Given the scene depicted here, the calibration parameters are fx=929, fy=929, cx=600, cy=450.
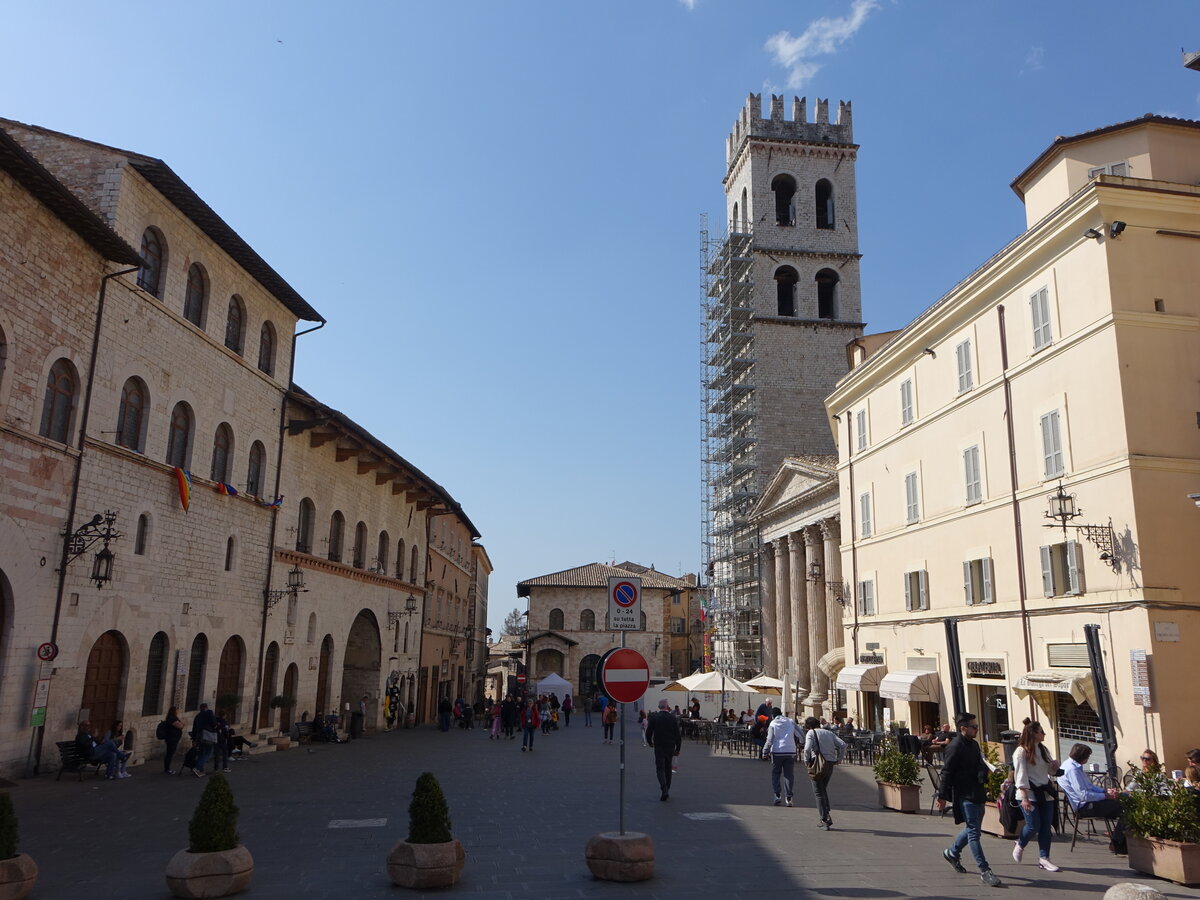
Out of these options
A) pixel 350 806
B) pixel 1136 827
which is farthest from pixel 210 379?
pixel 1136 827

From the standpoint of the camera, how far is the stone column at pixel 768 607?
47500 mm

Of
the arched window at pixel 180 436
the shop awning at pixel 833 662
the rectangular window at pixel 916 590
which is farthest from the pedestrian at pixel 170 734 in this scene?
the shop awning at pixel 833 662

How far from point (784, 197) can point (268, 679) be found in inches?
1876

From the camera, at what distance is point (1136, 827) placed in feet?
31.9

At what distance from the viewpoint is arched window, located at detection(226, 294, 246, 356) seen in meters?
23.6

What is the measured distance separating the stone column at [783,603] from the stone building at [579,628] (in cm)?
2062

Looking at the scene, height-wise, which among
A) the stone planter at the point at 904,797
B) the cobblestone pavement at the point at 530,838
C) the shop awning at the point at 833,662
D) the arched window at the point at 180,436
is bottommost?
the cobblestone pavement at the point at 530,838

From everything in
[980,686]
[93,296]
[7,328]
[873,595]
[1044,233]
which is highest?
[1044,233]

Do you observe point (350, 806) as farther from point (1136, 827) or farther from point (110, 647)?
point (1136, 827)

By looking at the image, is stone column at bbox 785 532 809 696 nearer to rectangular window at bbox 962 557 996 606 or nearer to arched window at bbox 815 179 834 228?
rectangular window at bbox 962 557 996 606

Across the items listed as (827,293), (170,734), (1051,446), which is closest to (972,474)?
(1051,446)

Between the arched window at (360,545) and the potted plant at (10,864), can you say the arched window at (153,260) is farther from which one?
the potted plant at (10,864)

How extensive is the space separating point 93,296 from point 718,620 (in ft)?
150

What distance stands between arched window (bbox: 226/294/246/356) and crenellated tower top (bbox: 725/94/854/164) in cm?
4307
